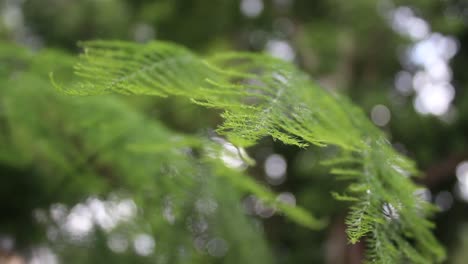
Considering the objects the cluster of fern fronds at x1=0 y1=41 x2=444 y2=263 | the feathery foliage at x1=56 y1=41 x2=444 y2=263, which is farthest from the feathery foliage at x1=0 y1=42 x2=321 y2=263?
the feathery foliage at x1=56 y1=41 x2=444 y2=263

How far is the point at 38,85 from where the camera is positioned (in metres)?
0.81

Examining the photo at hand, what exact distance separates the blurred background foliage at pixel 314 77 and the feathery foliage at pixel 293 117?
0.59 meters

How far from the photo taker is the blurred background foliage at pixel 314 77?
1.23 meters

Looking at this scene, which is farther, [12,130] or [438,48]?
[438,48]

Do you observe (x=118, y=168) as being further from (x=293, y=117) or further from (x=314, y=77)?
(x=314, y=77)

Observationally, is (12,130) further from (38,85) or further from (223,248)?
(223,248)

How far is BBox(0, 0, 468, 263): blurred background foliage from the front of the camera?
123 centimetres

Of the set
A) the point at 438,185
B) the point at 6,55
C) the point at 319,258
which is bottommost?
the point at 319,258

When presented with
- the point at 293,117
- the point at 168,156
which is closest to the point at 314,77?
the point at 168,156

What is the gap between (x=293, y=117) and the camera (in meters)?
0.36

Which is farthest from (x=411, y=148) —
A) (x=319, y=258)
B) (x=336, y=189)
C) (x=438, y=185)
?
(x=319, y=258)

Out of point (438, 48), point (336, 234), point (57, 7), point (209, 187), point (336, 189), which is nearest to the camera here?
point (209, 187)

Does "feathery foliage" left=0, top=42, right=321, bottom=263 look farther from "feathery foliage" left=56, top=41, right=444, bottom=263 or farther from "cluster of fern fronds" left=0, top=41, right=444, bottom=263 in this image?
"feathery foliage" left=56, top=41, right=444, bottom=263

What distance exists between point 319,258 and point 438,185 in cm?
46
